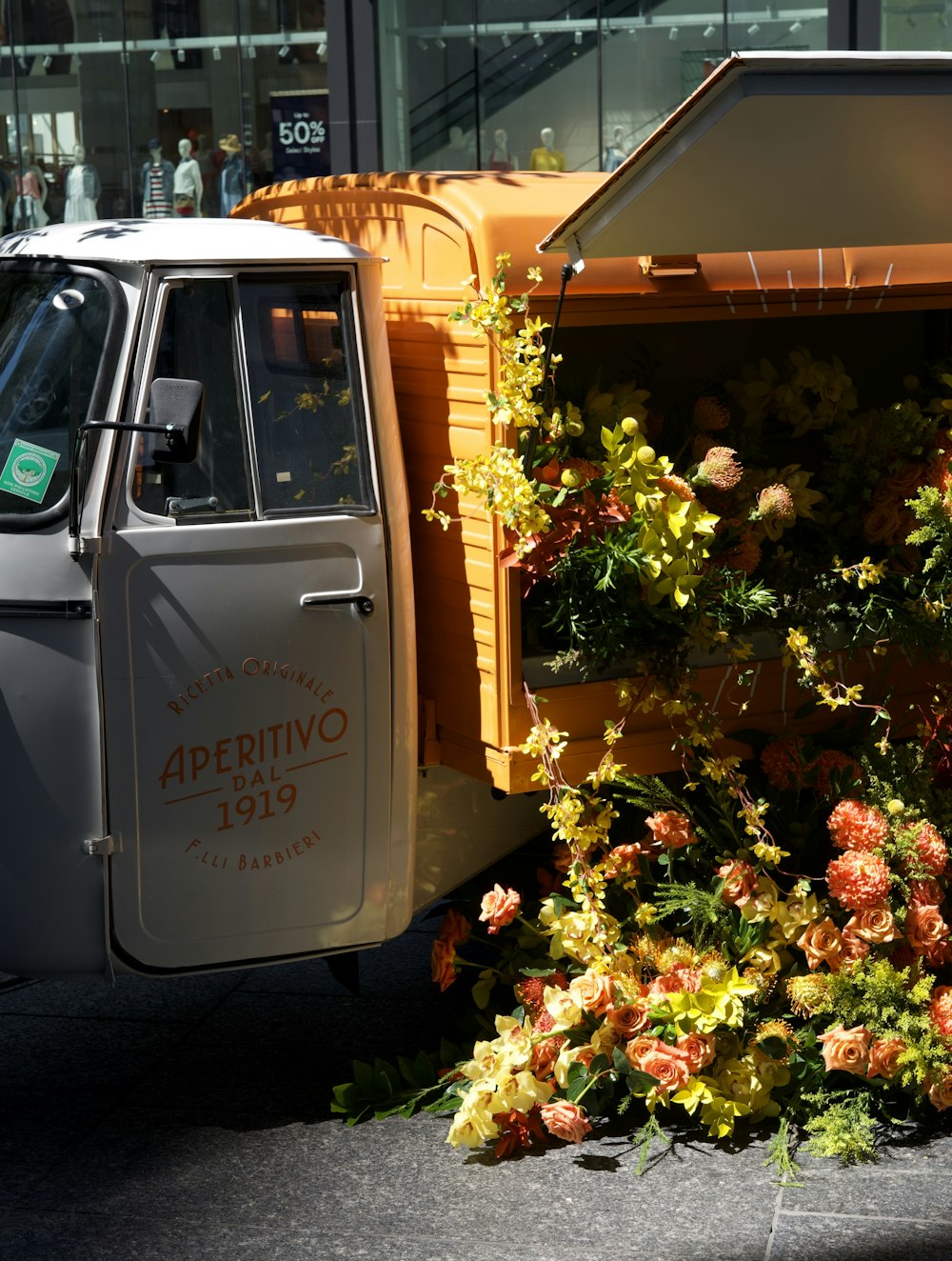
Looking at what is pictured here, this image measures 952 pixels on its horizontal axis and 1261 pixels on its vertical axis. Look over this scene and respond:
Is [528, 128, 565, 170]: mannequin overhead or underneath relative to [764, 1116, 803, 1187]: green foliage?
overhead

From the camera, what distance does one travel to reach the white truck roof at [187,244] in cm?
369

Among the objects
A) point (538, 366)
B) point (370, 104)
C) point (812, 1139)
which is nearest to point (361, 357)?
point (538, 366)

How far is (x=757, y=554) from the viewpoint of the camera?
4.23 m

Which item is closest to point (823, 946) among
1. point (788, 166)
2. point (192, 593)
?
point (192, 593)

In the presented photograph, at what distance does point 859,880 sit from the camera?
12.8 feet

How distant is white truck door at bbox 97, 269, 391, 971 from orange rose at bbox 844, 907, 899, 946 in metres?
1.24

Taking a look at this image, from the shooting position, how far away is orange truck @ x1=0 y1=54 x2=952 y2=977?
364 centimetres

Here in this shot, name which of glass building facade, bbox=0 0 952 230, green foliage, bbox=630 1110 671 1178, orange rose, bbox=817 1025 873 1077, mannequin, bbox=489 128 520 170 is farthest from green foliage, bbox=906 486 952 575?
mannequin, bbox=489 128 520 170

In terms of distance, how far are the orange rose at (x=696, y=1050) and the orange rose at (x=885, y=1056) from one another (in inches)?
15.0

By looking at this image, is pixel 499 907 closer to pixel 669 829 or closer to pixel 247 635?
pixel 669 829

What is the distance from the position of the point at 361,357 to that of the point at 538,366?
1.44 feet

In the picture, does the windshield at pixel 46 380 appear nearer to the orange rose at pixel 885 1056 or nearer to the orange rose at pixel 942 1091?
the orange rose at pixel 885 1056

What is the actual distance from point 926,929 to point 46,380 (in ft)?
8.30

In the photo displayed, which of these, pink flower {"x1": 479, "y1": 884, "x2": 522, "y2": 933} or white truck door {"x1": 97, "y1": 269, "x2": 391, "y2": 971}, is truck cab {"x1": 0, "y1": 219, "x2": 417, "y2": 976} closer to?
white truck door {"x1": 97, "y1": 269, "x2": 391, "y2": 971}
